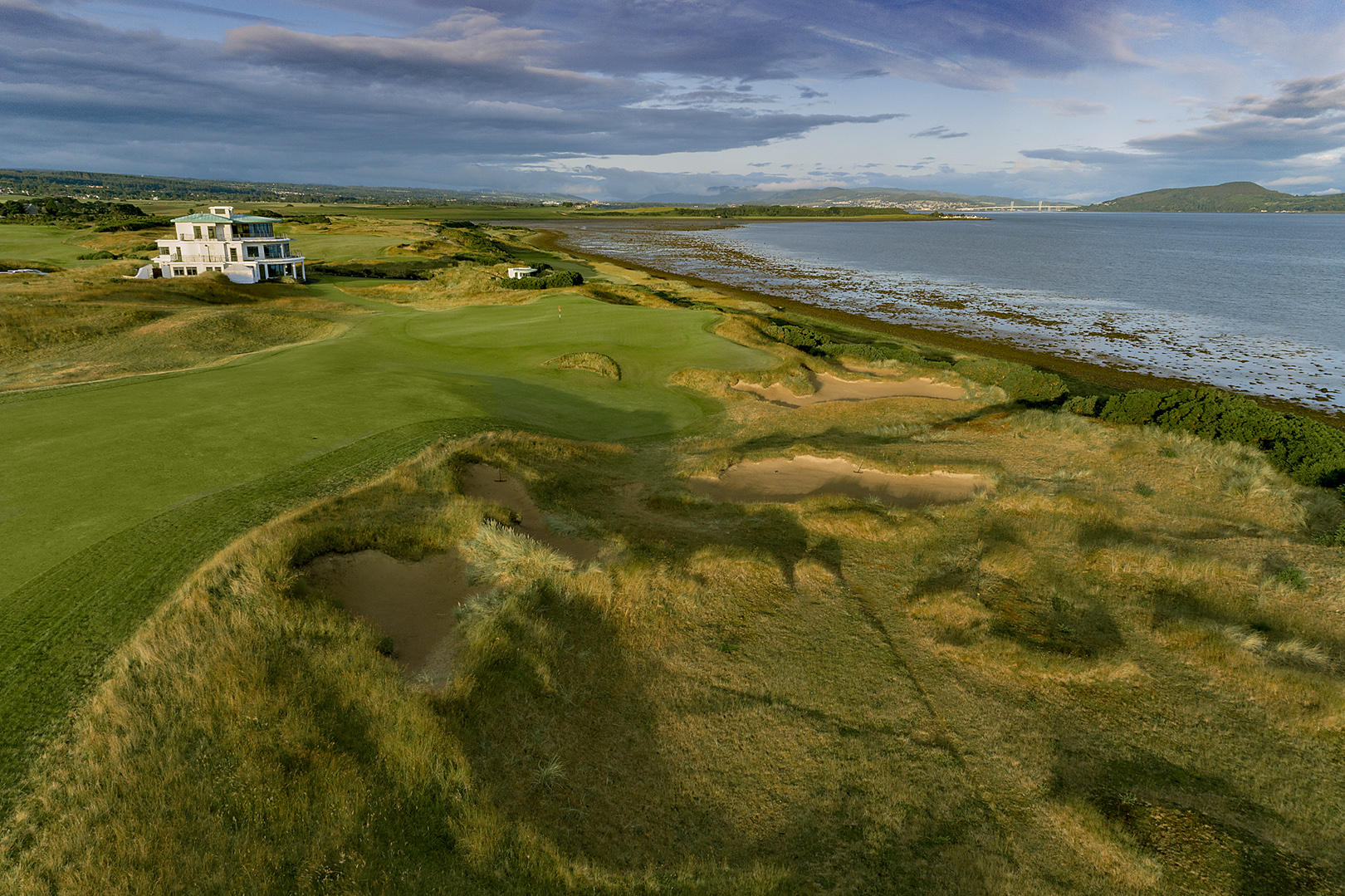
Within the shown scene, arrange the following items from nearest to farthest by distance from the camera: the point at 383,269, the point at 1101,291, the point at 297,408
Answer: the point at 297,408
the point at 383,269
the point at 1101,291

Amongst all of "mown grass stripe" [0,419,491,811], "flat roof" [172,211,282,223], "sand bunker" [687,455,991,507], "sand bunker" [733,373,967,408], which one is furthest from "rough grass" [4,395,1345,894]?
"flat roof" [172,211,282,223]

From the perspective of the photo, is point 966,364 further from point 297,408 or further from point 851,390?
point 297,408

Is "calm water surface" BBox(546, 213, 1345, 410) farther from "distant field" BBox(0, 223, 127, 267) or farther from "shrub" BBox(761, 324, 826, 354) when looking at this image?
"distant field" BBox(0, 223, 127, 267)

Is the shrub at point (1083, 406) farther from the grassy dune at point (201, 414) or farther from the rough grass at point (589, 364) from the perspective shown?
the rough grass at point (589, 364)

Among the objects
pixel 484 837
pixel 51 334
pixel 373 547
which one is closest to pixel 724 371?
pixel 373 547

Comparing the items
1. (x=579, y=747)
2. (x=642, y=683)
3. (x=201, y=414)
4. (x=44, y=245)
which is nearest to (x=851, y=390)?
(x=642, y=683)

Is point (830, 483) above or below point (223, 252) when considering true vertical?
below
